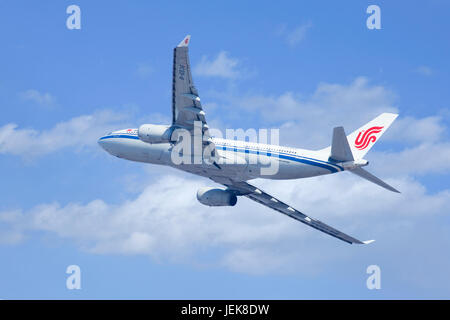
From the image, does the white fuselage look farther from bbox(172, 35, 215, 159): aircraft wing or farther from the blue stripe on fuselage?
bbox(172, 35, 215, 159): aircraft wing

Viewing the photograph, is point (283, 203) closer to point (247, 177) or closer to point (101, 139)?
point (247, 177)

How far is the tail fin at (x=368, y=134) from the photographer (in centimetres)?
6166

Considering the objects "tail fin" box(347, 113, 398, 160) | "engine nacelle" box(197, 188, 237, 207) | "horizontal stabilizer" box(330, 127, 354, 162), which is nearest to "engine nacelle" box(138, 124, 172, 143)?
"engine nacelle" box(197, 188, 237, 207)

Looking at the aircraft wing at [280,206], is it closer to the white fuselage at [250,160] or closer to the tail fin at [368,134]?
the white fuselage at [250,160]

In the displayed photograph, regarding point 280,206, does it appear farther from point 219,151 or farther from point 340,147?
point 340,147

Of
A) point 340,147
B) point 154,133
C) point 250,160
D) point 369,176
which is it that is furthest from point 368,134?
point 154,133

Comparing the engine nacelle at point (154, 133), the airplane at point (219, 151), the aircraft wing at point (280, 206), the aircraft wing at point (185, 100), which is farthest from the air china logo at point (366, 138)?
the engine nacelle at point (154, 133)

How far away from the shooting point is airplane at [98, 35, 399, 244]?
57.2 m

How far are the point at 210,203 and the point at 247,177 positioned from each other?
19.5 feet

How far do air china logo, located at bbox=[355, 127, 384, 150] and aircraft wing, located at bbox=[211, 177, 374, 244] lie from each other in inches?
481

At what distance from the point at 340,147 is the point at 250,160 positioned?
28.9 ft
